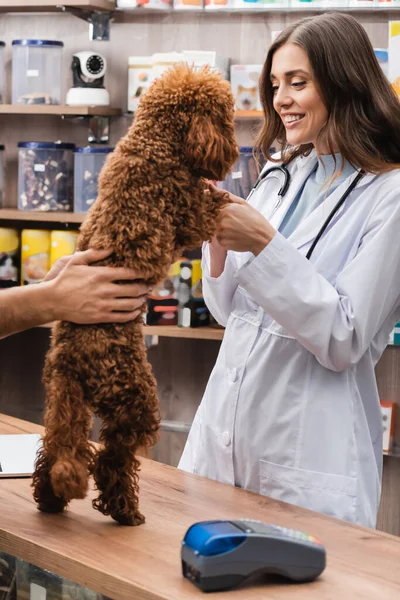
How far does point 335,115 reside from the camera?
168 centimetres

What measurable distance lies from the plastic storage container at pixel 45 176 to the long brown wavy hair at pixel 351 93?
1608 mm

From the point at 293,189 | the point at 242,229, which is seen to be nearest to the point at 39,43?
the point at 293,189

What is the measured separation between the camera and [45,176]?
3.18 metres

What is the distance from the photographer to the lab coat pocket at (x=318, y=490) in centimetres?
159

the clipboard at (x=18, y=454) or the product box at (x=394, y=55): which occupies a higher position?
the product box at (x=394, y=55)

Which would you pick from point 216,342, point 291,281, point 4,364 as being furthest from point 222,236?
point 4,364

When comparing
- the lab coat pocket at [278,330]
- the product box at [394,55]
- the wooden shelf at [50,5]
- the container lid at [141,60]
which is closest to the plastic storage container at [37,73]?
the wooden shelf at [50,5]

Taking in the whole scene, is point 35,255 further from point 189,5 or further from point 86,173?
point 189,5

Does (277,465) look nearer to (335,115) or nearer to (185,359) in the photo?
(335,115)

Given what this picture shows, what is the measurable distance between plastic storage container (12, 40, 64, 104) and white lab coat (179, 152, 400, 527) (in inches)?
68.7

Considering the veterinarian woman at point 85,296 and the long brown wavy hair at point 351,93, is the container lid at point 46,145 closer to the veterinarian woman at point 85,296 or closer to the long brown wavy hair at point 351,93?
the long brown wavy hair at point 351,93

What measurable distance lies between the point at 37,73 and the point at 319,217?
1943mm

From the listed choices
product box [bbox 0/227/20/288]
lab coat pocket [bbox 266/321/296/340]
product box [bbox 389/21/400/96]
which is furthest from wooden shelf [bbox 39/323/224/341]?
lab coat pocket [bbox 266/321/296/340]

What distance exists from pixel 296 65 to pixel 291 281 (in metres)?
0.47
